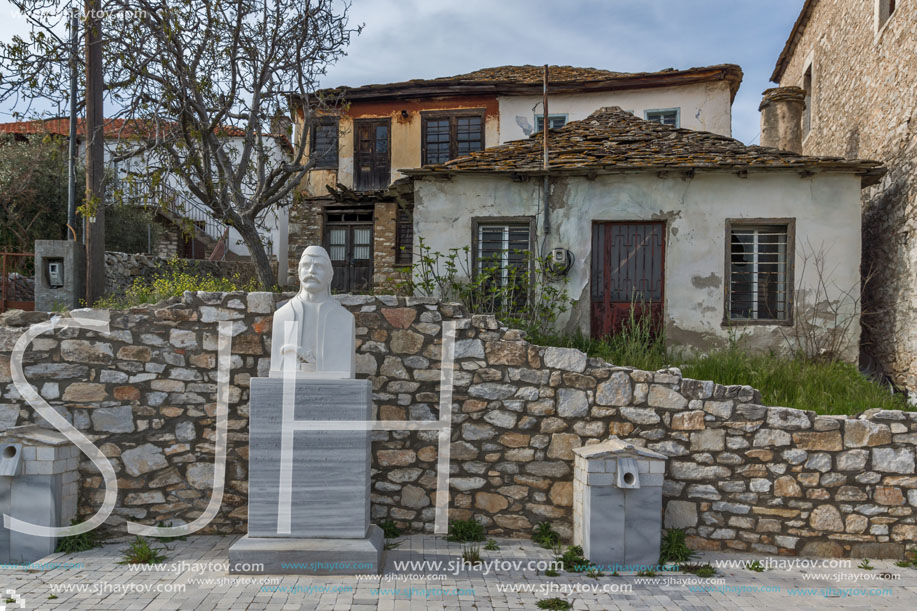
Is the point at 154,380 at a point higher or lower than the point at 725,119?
lower

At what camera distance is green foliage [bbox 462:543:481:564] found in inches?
187

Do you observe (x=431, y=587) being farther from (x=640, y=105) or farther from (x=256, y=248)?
(x=640, y=105)

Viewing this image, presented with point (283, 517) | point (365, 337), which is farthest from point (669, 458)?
point (283, 517)

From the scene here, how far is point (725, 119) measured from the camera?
1269 centimetres

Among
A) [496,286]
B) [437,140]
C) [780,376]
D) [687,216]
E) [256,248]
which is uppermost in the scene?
[437,140]

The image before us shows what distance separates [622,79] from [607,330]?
701 cm

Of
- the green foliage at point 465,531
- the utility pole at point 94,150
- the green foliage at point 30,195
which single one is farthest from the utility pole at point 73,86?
the green foliage at point 465,531

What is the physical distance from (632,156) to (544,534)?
5.49 m

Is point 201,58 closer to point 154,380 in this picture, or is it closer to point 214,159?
point 214,159

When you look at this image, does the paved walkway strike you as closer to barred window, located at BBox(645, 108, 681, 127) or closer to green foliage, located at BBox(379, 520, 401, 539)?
green foliage, located at BBox(379, 520, 401, 539)

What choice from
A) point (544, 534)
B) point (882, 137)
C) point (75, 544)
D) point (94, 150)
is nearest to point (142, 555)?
point (75, 544)

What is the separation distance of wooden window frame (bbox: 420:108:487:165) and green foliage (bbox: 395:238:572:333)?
222 inches

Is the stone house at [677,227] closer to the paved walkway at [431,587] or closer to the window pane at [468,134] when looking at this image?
the paved walkway at [431,587]

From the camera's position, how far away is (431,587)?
14.0 ft
